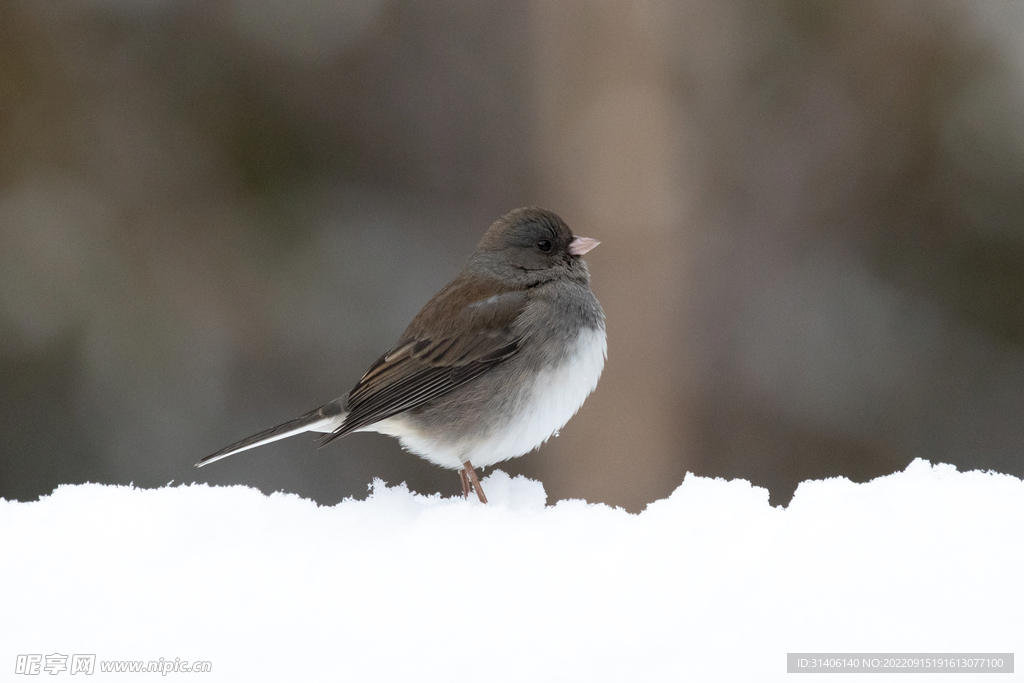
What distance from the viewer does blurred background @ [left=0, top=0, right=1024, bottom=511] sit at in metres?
3.63

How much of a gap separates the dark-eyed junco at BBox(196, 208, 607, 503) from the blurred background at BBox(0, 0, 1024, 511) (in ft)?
5.34

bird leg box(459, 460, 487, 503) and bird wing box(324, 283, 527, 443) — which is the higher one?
bird wing box(324, 283, 527, 443)

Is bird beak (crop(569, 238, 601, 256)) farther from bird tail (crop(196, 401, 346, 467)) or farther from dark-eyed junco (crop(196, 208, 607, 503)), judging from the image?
bird tail (crop(196, 401, 346, 467))

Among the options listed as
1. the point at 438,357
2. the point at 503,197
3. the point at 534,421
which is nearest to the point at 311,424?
the point at 438,357

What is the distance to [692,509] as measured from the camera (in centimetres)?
152

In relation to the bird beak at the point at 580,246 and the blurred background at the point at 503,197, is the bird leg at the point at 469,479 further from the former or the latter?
the blurred background at the point at 503,197

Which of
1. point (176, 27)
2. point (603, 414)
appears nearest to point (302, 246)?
point (176, 27)

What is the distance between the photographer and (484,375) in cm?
190

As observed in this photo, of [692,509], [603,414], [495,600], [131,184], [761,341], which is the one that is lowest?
[495,600]

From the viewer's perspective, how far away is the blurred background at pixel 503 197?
3.63 meters

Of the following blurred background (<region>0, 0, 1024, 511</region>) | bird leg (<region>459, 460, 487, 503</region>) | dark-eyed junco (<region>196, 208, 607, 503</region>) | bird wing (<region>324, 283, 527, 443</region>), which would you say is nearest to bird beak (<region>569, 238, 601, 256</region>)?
dark-eyed junco (<region>196, 208, 607, 503</region>)

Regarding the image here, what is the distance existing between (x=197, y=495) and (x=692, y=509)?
100 centimetres

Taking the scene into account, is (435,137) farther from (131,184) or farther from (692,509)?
(692,509)

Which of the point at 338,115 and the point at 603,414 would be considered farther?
the point at 338,115
